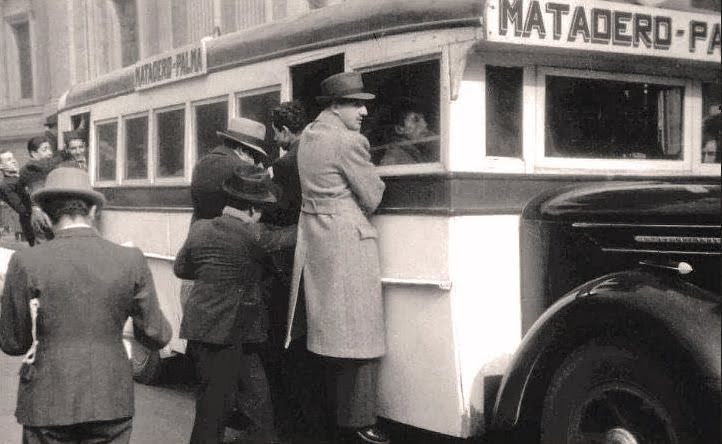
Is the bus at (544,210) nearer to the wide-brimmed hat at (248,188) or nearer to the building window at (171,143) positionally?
the wide-brimmed hat at (248,188)

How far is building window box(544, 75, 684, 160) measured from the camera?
13.7ft

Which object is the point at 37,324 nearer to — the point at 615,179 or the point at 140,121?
the point at 615,179

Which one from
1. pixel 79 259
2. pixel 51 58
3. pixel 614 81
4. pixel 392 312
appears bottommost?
pixel 392 312

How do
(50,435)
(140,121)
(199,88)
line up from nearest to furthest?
1. (50,435)
2. (199,88)
3. (140,121)

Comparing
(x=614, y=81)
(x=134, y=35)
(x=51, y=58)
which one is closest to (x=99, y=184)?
(x=614, y=81)

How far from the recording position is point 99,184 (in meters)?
7.23

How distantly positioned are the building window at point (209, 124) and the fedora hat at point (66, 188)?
2.56 meters

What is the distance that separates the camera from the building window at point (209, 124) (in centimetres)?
557

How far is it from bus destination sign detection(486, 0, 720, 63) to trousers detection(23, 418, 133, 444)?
83.4 inches

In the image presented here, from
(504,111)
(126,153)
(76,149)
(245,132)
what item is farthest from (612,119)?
(76,149)

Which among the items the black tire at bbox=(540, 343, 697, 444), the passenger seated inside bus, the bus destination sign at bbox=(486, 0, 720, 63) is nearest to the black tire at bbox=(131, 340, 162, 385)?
the passenger seated inside bus

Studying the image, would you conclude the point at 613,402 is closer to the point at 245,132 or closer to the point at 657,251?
the point at 657,251

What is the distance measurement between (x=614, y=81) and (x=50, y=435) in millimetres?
2960

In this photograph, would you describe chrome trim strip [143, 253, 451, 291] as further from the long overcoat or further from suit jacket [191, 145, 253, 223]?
suit jacket [191, 145, 253, 223]
